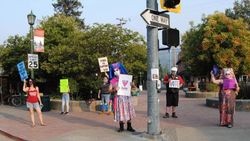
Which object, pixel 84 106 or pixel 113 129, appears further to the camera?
pixel 84 106

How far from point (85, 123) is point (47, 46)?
45.4 ft

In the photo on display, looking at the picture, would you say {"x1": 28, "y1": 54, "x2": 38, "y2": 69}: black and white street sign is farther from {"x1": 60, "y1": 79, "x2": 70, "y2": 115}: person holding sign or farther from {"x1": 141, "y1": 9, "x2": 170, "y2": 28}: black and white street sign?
{"x1": 141, "y1": 9, "x2": 170, "y2": 28}: black and white street sign

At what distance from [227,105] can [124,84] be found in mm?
3080

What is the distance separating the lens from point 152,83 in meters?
12.6

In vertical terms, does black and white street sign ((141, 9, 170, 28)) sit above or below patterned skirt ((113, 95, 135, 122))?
above

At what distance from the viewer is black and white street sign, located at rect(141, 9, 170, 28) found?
12.2 m

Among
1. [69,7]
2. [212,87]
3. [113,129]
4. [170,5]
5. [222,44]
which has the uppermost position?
[69,7]

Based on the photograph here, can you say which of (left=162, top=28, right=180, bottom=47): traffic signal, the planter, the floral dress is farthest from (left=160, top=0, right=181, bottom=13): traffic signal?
the planter

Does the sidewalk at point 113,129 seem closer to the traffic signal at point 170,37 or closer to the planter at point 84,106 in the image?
the planter at point 84,106

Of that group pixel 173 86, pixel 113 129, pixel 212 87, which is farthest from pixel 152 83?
pixel 212 87

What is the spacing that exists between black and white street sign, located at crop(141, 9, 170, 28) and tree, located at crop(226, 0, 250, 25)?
54511 mm

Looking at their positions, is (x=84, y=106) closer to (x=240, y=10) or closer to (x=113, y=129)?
(x=113, y=129)

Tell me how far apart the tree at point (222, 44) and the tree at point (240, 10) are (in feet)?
72.7

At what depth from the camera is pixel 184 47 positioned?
48156 mm
